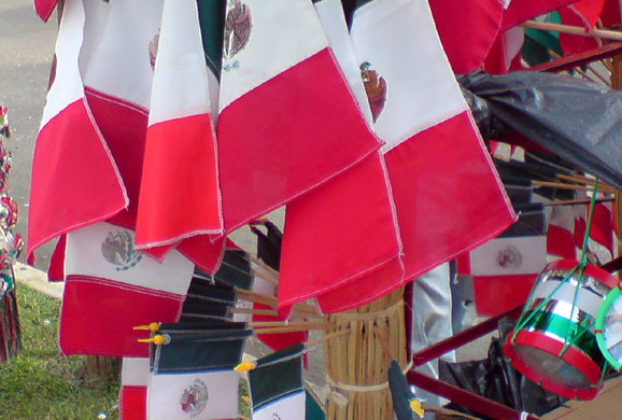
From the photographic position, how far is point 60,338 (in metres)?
1.75

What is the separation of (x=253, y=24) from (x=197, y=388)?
0.73 meters

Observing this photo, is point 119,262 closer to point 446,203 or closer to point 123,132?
point 123,132

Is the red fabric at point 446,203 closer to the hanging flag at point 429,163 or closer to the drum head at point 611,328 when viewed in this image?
the hanging flag at point 429,163

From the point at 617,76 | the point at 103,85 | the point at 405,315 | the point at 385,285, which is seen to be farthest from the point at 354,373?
the point at 617,76

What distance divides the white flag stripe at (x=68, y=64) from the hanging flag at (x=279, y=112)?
0.99 feet

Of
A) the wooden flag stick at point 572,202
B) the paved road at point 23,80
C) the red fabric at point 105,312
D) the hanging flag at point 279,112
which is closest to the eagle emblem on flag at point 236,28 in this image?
the hanging flag at point 279,112

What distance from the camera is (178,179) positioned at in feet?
4.91

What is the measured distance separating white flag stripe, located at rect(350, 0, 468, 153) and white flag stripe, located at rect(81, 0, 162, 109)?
0.38 m

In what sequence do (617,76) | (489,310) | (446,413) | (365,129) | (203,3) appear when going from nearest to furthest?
(365,129)
(203,3)
(446,413)
(617,76)
(489,310)

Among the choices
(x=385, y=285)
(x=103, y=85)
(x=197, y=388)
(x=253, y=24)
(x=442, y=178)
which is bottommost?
(x=197, y=388)

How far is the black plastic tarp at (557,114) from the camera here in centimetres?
145

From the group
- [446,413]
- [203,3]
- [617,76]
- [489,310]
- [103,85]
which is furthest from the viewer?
[489,310]

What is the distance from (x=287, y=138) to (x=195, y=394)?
617mm

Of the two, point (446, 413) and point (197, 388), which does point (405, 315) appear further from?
A: point (197, 388)
